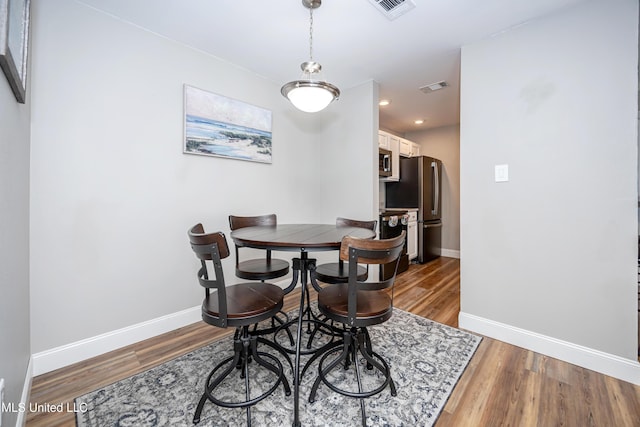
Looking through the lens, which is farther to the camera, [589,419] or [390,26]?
[390,26]

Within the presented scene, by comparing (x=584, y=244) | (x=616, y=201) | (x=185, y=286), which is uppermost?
(x=616, y=201)

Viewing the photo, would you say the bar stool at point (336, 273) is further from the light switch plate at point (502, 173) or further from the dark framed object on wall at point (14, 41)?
the dark framed object on wall at point (14, 41)

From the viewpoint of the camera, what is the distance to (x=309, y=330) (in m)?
2.21

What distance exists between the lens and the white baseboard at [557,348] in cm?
164

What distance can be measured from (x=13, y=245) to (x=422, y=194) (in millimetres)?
4528

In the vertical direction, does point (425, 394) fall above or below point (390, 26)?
below

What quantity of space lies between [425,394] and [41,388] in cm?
227

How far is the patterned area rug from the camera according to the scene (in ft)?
4.30

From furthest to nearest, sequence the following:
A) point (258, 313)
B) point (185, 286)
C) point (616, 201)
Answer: point (185, 286), point (616, 201), point (258, 313)

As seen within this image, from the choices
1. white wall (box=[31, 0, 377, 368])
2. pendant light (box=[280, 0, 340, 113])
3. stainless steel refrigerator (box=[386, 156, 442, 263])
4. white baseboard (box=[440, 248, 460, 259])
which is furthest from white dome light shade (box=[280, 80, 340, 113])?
white baseboard (box=[440, 248, 460, 259])

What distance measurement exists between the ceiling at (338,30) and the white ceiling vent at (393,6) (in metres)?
0.03

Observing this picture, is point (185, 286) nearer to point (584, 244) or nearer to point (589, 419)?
point (589, 419)

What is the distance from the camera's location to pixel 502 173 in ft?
6.98

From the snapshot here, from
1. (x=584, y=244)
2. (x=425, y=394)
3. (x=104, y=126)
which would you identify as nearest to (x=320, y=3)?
→ (x=104, y=126)
